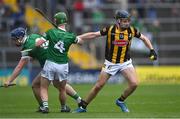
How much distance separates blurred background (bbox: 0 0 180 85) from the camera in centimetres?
3372

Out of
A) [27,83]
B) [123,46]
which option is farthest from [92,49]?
[123,46]

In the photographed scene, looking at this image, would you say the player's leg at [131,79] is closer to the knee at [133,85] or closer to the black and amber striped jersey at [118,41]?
the knee at [133,85]

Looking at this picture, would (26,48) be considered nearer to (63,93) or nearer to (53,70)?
(53,70)

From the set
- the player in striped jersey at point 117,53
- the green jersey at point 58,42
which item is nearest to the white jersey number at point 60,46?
the green jersey at point 58,42

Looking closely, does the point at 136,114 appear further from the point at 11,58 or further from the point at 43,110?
the point at 11,58

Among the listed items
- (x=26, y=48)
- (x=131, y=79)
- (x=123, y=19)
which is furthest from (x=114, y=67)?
(x=26, y=48)

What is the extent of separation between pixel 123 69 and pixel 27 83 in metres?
16.3

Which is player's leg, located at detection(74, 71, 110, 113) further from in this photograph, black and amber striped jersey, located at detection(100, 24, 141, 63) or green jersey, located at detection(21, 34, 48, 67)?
green jersey, located at detection(21, 34, 48, 67)

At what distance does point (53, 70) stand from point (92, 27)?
1853 centimetres

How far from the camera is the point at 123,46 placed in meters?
17.1

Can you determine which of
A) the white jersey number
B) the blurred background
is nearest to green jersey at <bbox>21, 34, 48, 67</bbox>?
the white jersey number

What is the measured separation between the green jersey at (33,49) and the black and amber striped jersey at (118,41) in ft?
4.72

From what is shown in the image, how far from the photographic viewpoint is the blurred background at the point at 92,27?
3372cm

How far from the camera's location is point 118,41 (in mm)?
17062
